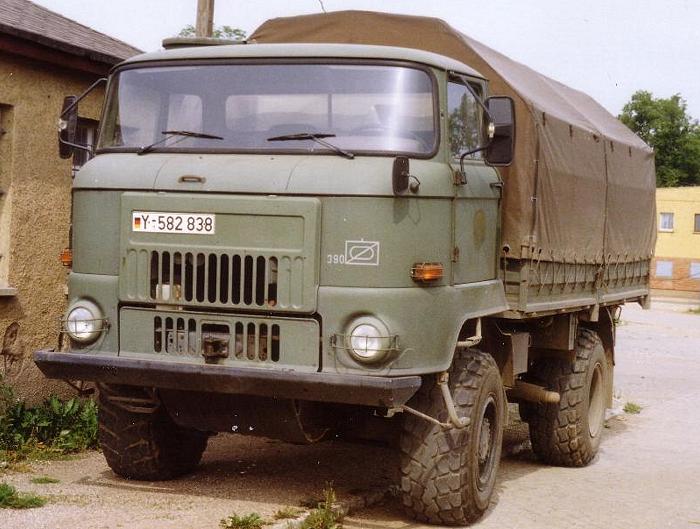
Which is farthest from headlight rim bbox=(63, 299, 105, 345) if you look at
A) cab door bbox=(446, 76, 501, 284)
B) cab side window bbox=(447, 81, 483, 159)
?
cab side window bbox=(447, 81, 483, 159)

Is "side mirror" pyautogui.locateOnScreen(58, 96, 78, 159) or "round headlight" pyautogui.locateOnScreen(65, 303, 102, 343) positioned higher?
"side mirror" pyautogui.locateOnScreen(58, 96, 78, 159)

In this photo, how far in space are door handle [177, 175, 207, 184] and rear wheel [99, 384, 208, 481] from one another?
1.42 meters

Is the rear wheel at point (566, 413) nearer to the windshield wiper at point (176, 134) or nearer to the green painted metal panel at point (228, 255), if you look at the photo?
the green painted metal panel at point (228, 255)

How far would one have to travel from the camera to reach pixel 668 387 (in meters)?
17.0

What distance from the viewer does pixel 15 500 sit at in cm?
709

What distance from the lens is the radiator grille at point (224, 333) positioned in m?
6.84

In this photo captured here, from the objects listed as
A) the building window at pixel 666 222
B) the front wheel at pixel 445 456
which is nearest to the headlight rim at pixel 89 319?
the front wheel at pixel 445 456

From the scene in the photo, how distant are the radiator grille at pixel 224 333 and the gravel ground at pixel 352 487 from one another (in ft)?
3.16

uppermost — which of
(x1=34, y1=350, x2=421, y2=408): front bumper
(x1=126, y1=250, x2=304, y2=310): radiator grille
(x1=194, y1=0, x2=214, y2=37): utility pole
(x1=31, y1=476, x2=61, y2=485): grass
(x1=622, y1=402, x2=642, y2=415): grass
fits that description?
(x1=194, y1=0, x2=214, y2=37): utility pole

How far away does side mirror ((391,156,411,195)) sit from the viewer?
6.71 m

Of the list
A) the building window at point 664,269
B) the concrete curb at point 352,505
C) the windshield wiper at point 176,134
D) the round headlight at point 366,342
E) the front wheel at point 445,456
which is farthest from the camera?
the building window at point 664,269

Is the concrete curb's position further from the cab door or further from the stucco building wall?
the stucco building wall

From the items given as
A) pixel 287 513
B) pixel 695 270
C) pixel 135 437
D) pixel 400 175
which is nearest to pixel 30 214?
pixel 135 437

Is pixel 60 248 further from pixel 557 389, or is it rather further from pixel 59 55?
pixel 557 389
